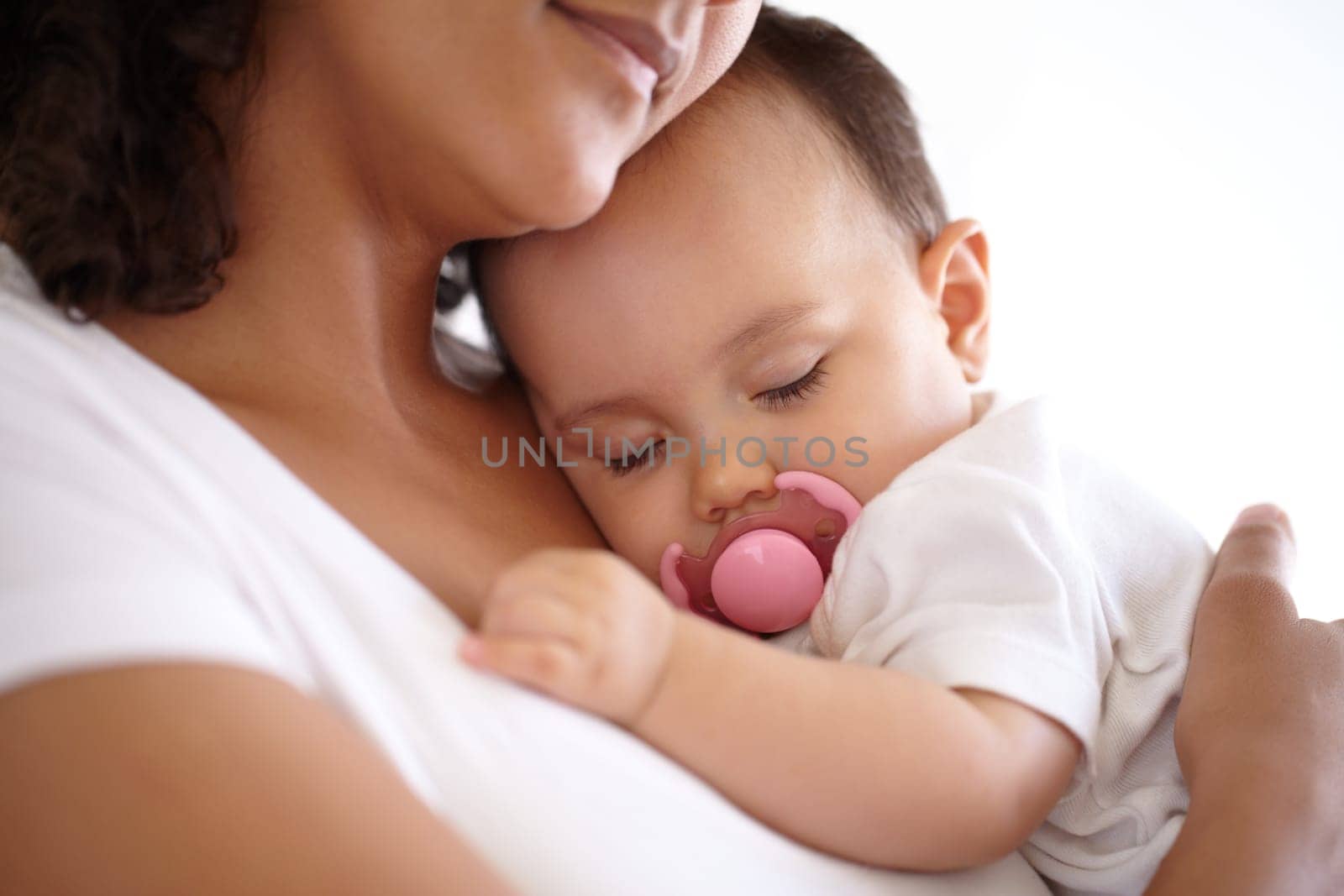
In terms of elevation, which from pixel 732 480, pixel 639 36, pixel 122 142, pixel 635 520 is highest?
pixel 639 36

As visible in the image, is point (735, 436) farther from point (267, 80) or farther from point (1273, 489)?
point (1273, 489)

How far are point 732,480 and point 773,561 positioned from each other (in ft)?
0.31

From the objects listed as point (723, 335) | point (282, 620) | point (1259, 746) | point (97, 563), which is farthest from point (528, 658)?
point (1259, 746)

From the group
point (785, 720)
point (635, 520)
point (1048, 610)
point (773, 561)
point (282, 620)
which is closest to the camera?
point (282, 620)

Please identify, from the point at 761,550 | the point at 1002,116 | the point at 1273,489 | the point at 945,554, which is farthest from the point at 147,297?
the point at 1273,489

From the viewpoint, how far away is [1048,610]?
1.03m

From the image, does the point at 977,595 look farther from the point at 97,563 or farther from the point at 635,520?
the point at 97,563

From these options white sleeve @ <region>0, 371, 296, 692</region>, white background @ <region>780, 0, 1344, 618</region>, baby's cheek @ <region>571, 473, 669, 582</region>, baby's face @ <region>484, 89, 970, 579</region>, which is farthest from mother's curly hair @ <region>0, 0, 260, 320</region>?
white background @ <region>780, 0, 1344, 618</region>

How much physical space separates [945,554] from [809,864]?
12.5 inches

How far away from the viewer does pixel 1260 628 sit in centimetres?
117

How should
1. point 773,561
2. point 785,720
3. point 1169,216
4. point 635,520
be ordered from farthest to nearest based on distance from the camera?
point 1169,216, point 635,520, point 773,561, point 785,720

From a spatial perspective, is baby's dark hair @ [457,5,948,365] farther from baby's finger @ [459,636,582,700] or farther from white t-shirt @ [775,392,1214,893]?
baby's finger @ [459,636,582,700]

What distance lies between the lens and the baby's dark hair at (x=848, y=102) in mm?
1411

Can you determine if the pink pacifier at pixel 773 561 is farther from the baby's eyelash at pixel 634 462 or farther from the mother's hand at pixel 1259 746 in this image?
the mother's hand at pixel 1259 746
